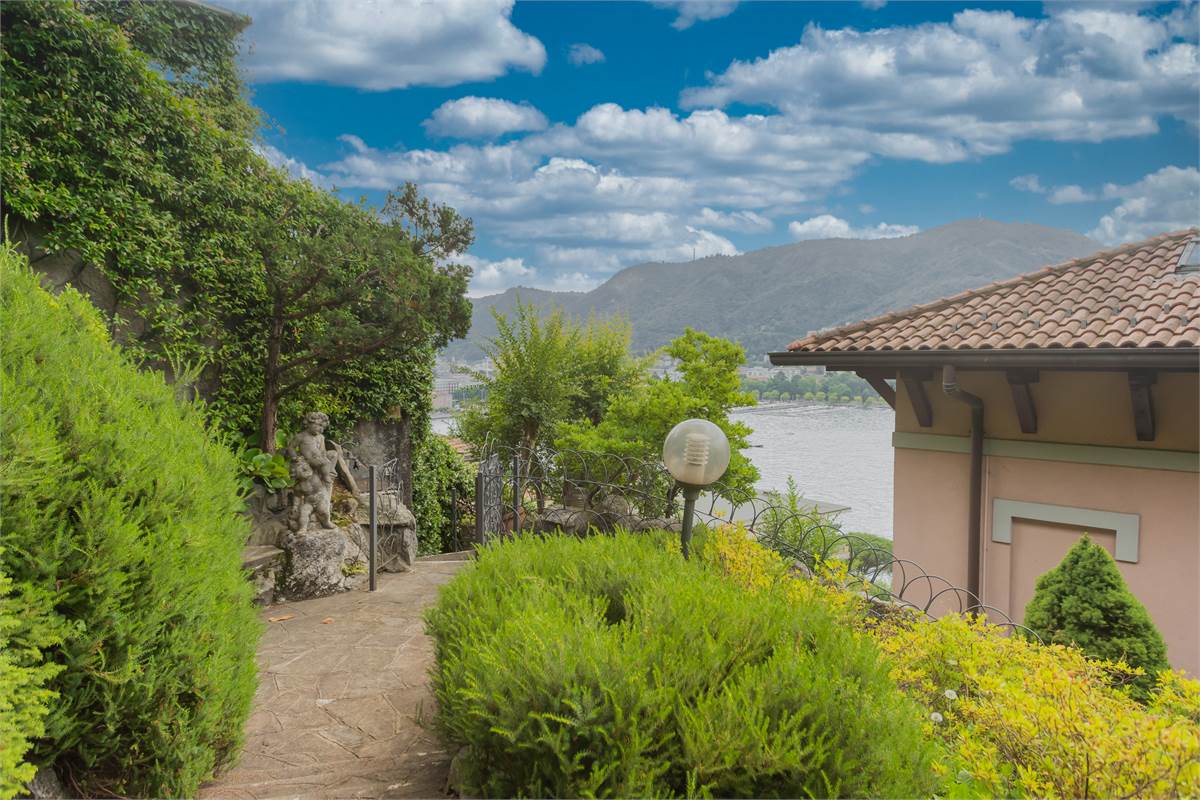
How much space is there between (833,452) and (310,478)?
6.31m

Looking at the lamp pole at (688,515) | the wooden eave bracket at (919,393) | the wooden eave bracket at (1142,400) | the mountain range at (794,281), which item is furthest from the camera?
the mountain range at (794,281)

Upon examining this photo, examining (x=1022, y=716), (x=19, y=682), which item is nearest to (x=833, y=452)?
(x=1022, y=716)

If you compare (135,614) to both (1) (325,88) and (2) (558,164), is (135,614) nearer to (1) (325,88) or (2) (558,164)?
(2) (558,164)

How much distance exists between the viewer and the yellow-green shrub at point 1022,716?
186 centimetres

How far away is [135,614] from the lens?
204cm

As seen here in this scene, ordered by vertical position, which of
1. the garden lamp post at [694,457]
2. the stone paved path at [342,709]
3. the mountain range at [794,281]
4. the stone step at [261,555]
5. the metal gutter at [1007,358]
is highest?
the mountain range at [794,281]

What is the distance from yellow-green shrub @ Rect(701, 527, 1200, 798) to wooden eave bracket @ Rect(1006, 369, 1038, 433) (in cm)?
305

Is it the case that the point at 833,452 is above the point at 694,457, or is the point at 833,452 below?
below

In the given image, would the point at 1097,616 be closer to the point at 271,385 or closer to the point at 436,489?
the point at 271,385

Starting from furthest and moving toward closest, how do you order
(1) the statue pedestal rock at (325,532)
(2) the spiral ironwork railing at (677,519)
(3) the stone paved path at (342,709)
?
1. (1) the statue pedestal rock at (325,532)
2. (2) the spiral ironwork railing at (677,519)
3. (3) the stone paved path at (342,709)

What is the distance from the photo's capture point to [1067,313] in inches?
236

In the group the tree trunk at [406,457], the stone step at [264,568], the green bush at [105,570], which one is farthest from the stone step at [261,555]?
the tree trunk at [406,457]

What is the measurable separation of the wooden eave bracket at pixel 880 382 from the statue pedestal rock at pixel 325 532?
5.21m

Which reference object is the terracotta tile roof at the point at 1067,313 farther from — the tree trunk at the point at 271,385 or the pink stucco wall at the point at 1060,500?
the tree trunk at the point at 271,385
